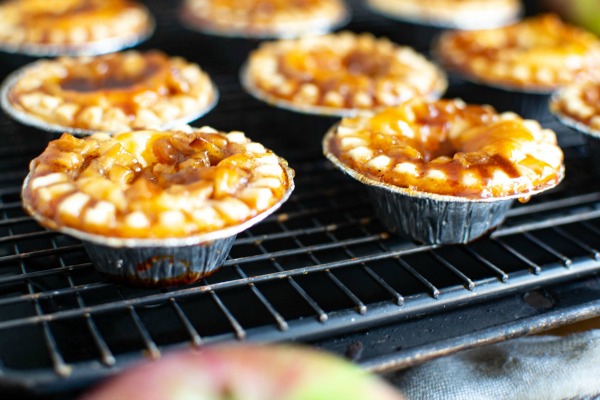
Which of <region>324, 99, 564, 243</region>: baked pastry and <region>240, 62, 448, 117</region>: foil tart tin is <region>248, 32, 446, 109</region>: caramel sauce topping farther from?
<region>324, 99, 564, 243</region>: baked pastry

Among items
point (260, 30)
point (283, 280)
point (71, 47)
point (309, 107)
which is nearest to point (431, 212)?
point (283, 280)

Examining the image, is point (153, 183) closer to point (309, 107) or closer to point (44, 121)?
point (44, 121)

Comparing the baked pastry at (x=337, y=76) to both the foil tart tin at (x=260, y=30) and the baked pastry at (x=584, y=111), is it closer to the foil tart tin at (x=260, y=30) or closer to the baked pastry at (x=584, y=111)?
the foil tart tin at (x=260, y=30)

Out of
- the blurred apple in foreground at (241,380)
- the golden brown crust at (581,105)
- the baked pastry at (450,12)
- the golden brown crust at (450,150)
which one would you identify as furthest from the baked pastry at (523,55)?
the blurred apple in foreground at (241,380)

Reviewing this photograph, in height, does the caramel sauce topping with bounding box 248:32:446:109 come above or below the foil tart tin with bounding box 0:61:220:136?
above

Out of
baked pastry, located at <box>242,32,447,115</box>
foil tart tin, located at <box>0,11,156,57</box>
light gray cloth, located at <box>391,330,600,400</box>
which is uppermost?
baked pastry, located at <box>242,32,447,115</box>

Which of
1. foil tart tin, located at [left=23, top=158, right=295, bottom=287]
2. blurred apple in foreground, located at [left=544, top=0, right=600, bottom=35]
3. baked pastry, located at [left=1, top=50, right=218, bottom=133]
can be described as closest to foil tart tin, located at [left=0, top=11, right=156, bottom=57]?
baked pastry, located at [left=1, top=50, right=218, bottom=133]

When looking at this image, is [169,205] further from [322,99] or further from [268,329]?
[322,99]

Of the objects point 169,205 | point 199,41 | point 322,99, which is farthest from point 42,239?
point 199,41
